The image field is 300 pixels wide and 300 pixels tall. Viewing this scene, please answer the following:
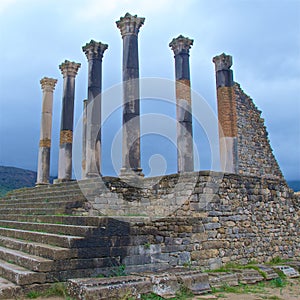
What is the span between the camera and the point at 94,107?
49.5 ft

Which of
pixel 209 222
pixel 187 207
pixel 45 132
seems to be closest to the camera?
pixel 209 222

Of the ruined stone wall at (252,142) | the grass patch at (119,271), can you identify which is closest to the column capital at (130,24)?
the ruined stone wall at (252,142)

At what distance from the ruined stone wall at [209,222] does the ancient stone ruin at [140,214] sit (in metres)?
0.03

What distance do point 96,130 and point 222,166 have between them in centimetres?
579

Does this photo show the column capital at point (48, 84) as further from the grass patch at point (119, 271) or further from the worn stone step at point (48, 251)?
the grass patch at point (119, 271)

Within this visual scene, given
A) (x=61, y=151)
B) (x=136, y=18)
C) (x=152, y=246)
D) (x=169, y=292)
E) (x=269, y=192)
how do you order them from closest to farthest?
(x=169, y=292) → (x=152, y=246) → (x=269, y=192) → (x=136, y=18) → (x=61, y=151)

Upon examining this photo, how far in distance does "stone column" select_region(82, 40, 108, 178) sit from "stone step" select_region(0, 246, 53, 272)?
7.83 meters

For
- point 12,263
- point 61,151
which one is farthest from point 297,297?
point 61,151

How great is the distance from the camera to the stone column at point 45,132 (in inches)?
717

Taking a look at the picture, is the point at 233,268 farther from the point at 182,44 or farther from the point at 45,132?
the point at 45,132

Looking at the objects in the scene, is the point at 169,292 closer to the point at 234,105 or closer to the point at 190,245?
the point at 190,245

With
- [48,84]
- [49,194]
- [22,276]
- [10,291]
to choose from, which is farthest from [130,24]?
[10,291]

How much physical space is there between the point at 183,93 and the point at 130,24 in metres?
3.80

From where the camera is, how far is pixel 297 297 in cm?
616
